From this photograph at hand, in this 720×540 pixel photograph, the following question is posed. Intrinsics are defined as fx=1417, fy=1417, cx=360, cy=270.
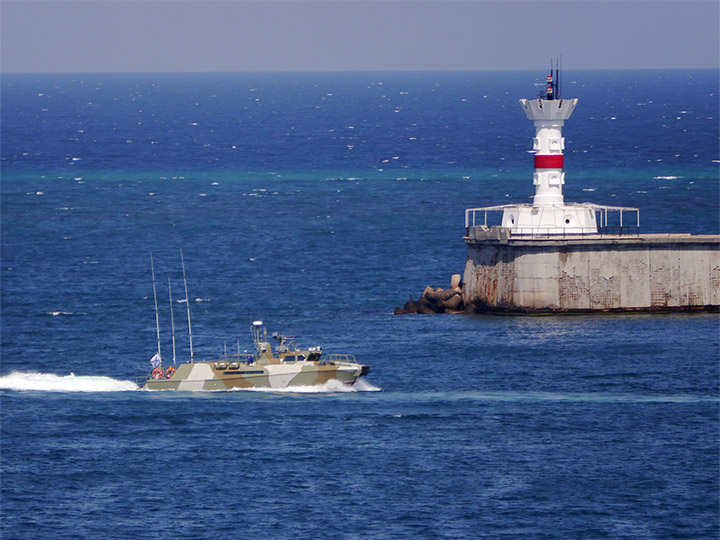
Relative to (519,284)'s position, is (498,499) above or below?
below

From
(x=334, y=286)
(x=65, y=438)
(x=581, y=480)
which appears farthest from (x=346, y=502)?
(x=334, y=286)

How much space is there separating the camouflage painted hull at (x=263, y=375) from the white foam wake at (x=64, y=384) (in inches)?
156

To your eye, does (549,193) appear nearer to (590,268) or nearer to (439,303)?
(590,268)

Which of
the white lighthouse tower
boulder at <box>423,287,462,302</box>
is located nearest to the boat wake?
the white lighthouse tower

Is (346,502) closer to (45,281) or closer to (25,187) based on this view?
(45,281)

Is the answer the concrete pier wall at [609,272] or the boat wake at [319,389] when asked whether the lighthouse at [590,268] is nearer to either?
the concrete pier wall at [609,272]

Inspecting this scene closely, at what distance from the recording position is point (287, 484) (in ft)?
188

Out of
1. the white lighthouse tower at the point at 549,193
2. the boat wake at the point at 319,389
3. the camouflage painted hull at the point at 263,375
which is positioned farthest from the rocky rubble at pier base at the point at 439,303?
the camouflage painted hull at the point at 263,375

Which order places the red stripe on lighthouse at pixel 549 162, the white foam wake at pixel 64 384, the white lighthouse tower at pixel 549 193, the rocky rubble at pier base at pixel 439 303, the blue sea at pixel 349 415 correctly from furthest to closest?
the rocky rubble at pier base at pixel 439 303 → the red stripe on lighthouse at pixel 549 162 → the white lighthouse tower at pixel 549 193 → the white foam wake at pixel 64 384 → the blue sea at pixel 349 415

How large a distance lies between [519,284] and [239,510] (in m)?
33.6

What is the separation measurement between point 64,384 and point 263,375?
36.2 ft

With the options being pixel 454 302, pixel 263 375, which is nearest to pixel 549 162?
pixel 454 302

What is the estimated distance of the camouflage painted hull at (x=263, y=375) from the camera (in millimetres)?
69250

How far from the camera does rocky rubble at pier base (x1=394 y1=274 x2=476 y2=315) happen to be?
3499 inches
